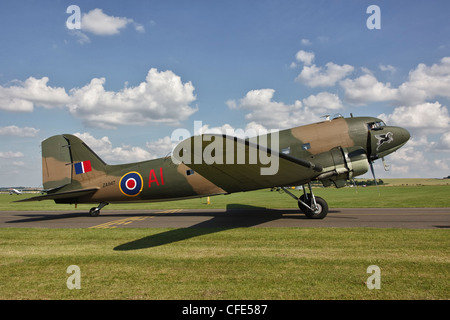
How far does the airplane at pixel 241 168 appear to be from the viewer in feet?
35.6

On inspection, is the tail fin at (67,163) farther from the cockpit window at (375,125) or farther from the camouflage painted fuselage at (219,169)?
the cockpit window at (375,125)

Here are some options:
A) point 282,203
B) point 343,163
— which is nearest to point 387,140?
point 343,163

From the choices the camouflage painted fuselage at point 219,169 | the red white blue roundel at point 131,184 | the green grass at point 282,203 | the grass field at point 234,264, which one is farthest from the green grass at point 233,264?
the green grass at point 282,203

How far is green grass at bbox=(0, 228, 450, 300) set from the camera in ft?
18.0

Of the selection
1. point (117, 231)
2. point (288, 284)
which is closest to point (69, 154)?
point (117, 231)

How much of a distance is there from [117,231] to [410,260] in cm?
1166

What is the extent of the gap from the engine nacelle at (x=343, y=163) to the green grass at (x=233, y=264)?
3.58m

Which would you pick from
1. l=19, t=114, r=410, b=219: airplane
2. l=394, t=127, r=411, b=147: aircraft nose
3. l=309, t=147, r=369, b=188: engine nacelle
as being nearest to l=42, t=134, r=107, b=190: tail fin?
l=19, t=114, r=410, b=219: airplane

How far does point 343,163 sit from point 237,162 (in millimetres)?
7687

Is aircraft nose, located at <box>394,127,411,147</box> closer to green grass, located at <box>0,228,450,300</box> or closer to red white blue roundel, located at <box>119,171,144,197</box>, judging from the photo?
green grass, located at <box>0,228,450,300</box>

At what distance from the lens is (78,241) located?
11.0m

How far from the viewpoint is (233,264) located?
7.34 metres

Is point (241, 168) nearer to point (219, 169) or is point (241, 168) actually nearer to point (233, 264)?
point (219, 169)
